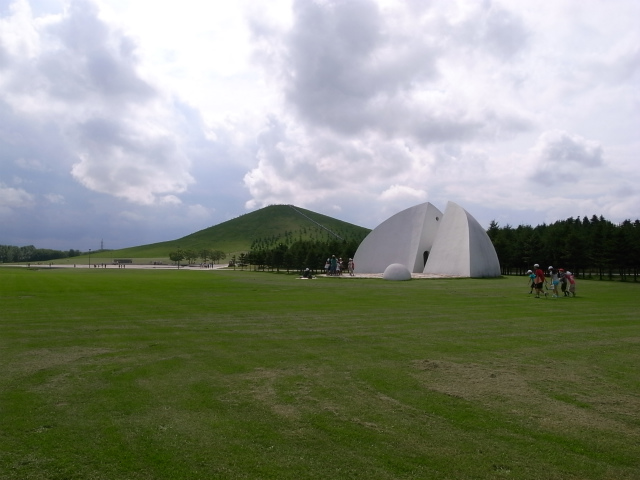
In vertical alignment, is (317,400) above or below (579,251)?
below

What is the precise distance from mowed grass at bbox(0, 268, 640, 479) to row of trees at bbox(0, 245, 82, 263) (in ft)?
640

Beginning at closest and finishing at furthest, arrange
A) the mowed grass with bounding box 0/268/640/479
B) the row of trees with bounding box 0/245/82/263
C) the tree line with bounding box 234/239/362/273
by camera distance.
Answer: the mowed grass with bounding box 0/268/640/479, the tree line with bounding box 234/239/362/273, the row of trees with bounding box 0/245/82/263

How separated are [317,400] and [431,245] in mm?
52086

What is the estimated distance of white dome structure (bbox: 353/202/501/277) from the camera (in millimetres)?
49000

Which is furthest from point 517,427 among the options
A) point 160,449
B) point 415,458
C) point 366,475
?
point 160,449

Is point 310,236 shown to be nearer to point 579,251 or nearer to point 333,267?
point 579,251

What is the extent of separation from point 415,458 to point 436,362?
431cm

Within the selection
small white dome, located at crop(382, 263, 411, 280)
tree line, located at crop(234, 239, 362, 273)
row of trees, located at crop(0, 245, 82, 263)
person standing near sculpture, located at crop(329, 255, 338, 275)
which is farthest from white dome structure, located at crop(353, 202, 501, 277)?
row of trees, located at crop(0, 245, 82, 263)

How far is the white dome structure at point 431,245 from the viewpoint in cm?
4900

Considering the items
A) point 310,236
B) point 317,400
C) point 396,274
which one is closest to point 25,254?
point 310,236

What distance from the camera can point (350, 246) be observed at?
71.6 m

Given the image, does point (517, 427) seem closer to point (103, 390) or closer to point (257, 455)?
point (257, 455)

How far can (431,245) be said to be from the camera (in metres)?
56.9

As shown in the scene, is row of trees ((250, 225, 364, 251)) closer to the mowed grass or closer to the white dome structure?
the white dome structure
